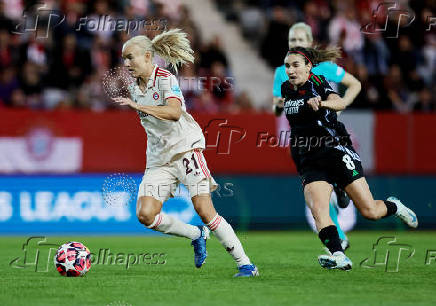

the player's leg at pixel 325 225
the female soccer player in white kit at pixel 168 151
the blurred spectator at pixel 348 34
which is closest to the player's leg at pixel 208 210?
the female soccer player in white kit at pixel 168 151

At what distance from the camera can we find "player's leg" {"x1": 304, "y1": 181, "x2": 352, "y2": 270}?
329 inches

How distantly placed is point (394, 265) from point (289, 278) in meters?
1.63

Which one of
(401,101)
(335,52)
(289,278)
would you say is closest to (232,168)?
(401,101)

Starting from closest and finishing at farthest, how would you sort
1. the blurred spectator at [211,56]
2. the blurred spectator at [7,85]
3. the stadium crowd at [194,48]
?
the blurred spectator at [7,85]
the stadium crowd at [194,48]
the blurred spectator at [211,56]

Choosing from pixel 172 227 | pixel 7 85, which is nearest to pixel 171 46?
pixel 172 227

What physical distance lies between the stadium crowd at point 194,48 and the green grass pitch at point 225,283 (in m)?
4.73

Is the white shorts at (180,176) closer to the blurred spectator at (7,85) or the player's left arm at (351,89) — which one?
the player's left arm at (351,89)

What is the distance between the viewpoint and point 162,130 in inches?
331

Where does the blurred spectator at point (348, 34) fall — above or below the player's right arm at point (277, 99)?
above

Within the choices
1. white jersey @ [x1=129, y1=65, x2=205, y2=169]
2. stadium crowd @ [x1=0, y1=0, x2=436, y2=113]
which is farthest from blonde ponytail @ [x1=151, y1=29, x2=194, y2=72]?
stadium crowd @ [x1=0, y1=0, x2=436, y2=113]

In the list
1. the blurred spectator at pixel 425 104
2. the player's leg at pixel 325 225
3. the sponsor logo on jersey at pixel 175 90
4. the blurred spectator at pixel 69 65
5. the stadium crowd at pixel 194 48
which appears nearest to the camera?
the sponsor logo on jersey at pixel 175 90

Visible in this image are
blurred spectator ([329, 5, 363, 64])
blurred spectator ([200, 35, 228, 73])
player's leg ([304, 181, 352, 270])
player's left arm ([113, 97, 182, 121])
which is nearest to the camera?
player's left arm ([113, 97, 182, 121])

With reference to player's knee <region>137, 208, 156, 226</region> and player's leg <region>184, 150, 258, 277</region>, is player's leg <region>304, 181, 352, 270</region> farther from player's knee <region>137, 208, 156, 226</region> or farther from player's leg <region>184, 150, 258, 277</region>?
player's knee <region>137, 208, 156, 226</region>

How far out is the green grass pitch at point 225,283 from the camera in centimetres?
675
